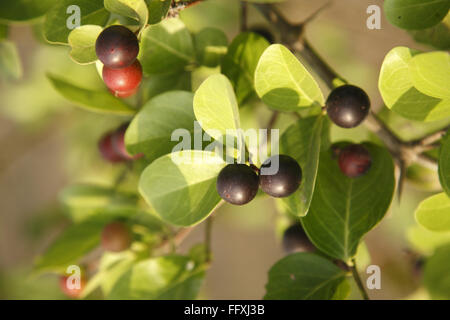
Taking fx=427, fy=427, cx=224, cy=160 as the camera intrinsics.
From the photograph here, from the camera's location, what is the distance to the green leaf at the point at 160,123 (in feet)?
2.33

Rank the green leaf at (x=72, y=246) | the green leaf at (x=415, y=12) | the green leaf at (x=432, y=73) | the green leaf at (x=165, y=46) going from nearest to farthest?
1. the green leaf at (x=432, y=73)
2. the green leaf at (x=415, y=12)
3. the green leaf at (x=165, y=46)
4. the green leaf at (x=72, y=246)

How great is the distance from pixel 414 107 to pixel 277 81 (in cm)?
22

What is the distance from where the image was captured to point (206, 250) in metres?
0.97

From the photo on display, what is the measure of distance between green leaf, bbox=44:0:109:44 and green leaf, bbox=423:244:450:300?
0.88 metres

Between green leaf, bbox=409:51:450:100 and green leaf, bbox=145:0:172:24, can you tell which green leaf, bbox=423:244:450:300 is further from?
green leaf, bbox=145:0:172:24

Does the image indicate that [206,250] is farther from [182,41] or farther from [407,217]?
[407,217]

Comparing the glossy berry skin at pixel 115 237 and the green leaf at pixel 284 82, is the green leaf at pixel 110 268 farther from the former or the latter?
the green leaf at pixel 284 82

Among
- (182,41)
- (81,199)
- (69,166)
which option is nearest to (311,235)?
(182,41)

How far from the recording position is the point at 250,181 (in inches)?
23.0

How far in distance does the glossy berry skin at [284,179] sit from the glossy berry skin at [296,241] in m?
0.40

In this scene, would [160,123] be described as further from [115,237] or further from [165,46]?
[115,237]

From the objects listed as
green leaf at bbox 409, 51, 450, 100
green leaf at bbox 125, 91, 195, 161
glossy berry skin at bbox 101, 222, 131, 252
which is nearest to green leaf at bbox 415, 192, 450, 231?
green leaf at bbox 409, 51, 450, 100

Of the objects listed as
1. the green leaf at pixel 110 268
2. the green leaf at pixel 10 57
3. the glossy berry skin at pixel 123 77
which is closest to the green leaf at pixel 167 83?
the glossy berry skin at pixel 123 77

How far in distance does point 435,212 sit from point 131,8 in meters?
0.56
